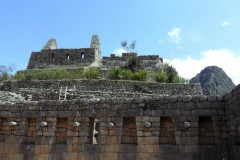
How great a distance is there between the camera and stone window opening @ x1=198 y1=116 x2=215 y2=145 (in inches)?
283

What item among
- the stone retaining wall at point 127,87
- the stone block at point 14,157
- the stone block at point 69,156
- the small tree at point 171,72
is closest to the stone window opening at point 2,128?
the stone block at point 14,157

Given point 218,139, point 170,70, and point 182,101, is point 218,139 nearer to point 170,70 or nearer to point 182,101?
point 182,101

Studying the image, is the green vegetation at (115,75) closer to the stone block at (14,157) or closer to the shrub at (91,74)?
the shrub at (91,74)

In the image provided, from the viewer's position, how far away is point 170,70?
2897 centimetres

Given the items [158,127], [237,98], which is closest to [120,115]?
[158,127]

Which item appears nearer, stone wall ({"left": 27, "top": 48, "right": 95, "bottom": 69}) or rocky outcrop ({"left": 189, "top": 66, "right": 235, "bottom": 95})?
stone wall ({"left": 27, "top": 48, "right": 95, "bottom": 69})

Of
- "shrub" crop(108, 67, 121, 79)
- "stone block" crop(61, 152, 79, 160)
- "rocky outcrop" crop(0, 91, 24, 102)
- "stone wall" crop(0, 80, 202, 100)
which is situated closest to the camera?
"stone block" crop(61, 152, 79, 160)

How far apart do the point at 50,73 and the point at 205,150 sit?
75.2 ft

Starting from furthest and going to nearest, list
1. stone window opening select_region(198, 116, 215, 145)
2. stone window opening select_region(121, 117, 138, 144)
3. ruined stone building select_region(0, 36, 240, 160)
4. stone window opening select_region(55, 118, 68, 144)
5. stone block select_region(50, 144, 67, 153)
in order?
stone window opening select_region(55, 118, 68, 144) < stone block select_region(50, 144, 67, 153) < stone window opening select_region(121, 117, 138, 144) < stone window opening select_region(198, 116, 215, 145) < ruined stone building select_region(0, 36, 240, 160)

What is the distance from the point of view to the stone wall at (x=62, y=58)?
34816 mm

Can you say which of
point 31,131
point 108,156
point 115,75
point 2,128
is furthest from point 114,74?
point 108,156

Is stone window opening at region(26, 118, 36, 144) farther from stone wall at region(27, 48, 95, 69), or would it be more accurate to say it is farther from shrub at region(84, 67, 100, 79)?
stone wall at region(27, 48, 95, 69)

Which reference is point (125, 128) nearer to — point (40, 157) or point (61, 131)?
point (61, 131)

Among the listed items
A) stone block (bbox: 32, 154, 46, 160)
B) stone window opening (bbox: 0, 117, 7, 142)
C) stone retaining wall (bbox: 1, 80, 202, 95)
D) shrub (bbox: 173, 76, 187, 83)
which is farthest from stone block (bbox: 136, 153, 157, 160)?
shrub (bbox: 173, 76, 187, 83)
